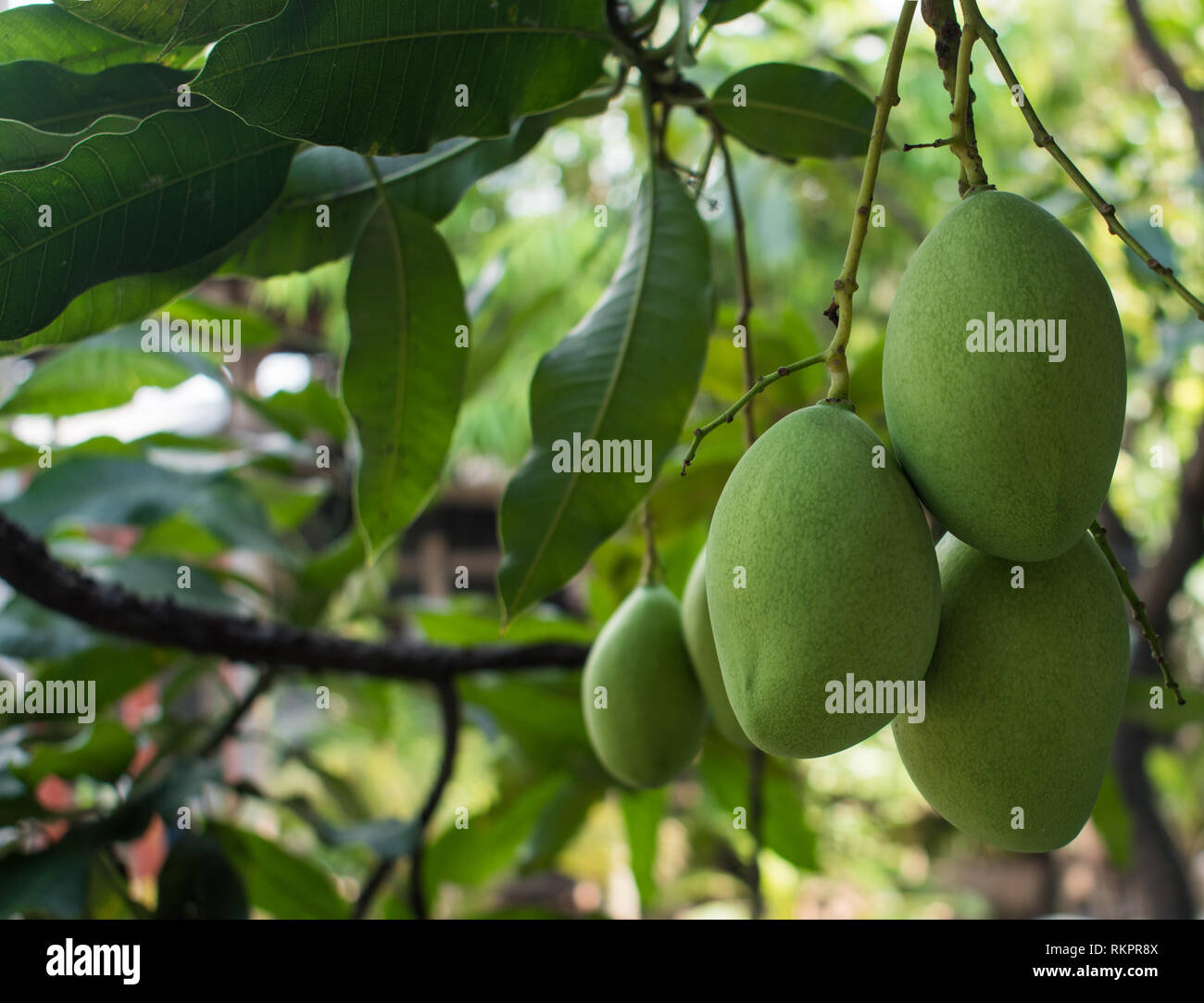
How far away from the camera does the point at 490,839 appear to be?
1.22m

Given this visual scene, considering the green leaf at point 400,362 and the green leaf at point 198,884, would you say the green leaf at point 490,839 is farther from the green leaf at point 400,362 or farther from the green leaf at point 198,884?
the green leaf at point 400,362

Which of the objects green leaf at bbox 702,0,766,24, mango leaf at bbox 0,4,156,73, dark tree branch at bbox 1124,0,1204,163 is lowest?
mango leaf at bbox 0,4,156,73

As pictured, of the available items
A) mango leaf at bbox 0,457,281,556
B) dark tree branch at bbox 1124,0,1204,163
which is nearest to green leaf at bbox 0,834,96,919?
mango leaf at bbox 0,457,281,556

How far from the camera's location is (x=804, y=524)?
388mm

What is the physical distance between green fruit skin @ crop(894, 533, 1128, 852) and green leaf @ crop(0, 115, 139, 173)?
50cm

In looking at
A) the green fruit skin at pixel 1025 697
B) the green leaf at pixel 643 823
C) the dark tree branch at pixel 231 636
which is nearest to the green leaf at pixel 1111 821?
the green leaf at pixel 643 823

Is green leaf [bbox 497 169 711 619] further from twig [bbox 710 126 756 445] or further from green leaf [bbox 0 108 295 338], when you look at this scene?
green leaf [bbox 0 108 295 338]

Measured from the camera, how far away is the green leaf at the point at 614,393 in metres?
0.64

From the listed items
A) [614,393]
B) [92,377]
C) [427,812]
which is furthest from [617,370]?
[92,377]

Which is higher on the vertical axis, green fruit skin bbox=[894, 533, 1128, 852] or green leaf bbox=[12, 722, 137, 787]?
green fruit skin bbox=[894, 533, 1128, 852]

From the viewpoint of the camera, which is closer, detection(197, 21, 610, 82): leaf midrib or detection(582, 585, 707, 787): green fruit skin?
detection(197, 21, 610, 82): leaf midrib

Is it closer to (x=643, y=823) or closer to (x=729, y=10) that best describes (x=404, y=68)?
(x=729, y=10)

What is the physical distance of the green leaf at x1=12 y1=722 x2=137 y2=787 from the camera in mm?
917

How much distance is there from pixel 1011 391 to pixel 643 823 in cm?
93
